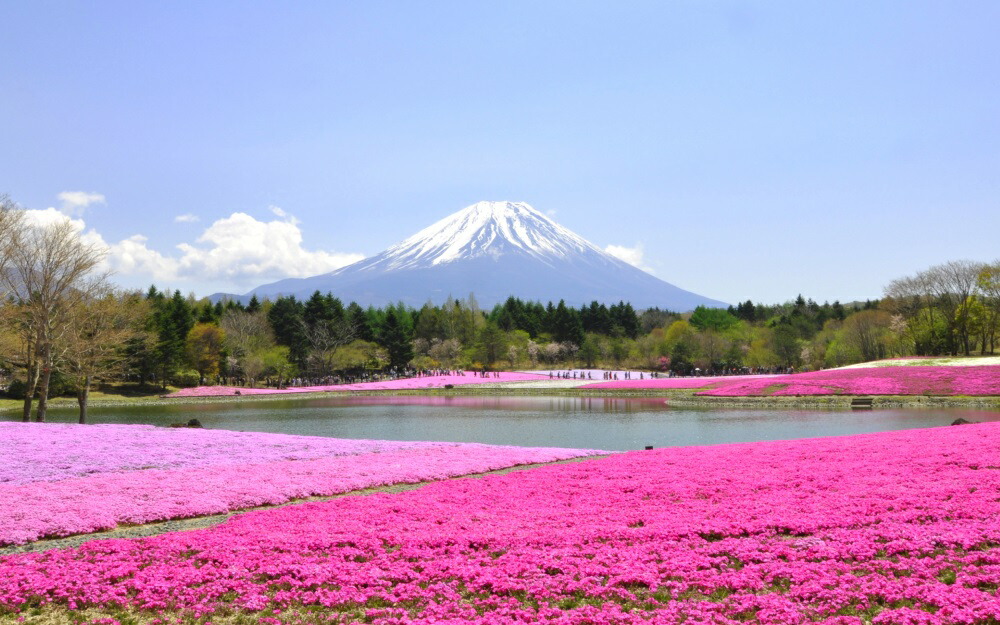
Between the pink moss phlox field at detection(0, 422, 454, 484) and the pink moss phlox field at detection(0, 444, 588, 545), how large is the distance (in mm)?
1265

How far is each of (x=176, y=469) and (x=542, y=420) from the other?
83.2 ft

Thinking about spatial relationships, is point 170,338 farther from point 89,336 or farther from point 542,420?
point 542,420

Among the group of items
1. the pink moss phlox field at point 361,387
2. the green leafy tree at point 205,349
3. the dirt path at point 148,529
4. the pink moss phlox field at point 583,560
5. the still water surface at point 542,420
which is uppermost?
the green leafy tree at point 205,349

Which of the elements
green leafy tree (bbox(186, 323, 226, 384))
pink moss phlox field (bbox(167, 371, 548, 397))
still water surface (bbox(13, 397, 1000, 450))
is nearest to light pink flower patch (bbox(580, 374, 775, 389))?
still water surface (bbox(13, 397, 1000, 450))

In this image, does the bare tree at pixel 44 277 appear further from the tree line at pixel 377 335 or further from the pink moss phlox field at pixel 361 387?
the pink moss phlox field at pixel 361 387

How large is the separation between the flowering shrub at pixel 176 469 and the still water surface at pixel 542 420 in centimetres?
746

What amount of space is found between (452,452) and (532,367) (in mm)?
92370

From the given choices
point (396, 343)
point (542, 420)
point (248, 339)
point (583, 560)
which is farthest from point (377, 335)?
point (583, 560)

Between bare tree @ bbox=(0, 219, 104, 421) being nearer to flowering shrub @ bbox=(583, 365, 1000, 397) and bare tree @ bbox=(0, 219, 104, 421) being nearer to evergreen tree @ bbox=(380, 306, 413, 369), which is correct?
flowering shrub @ bbox=(583, 365, 1000, 397)

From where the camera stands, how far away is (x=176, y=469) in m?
20.8

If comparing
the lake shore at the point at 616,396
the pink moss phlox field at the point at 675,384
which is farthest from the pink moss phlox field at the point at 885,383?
the pink moss phlox field at the point at 675,384

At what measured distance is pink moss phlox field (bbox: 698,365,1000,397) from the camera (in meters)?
51.2

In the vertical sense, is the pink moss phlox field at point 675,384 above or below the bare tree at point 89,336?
below

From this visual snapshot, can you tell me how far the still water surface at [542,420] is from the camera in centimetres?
3375
